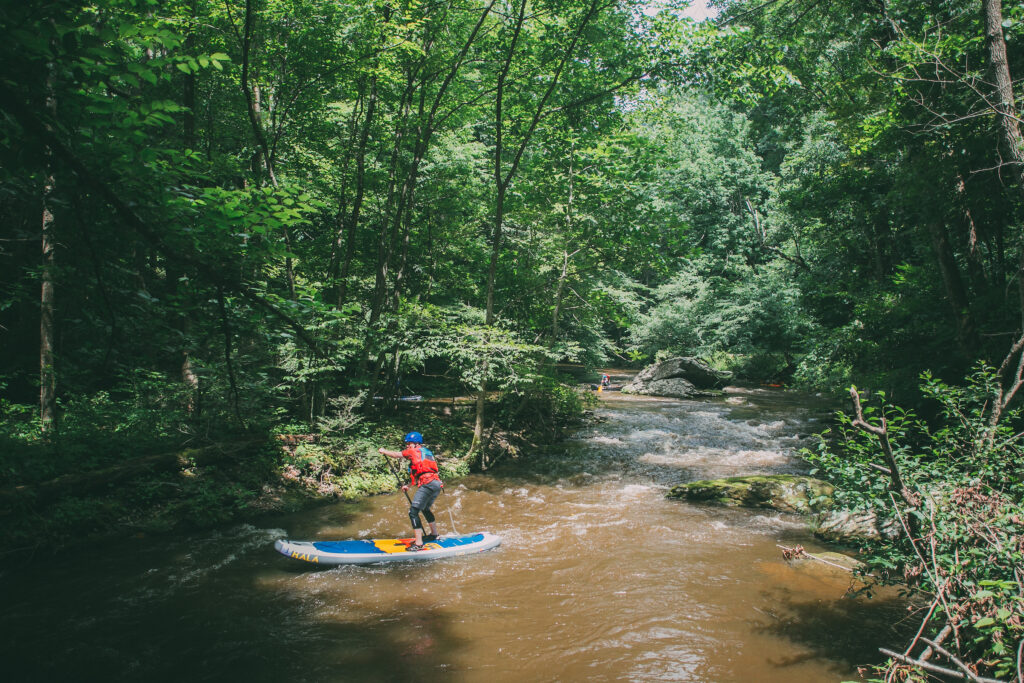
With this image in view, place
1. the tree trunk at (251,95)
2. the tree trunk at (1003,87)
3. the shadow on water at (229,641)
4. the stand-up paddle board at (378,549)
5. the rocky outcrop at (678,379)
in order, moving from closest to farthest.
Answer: the shadow on water at (229,641) → the tree trunk at (1003,87) → the stand-up paddle board at (378,549) → the tree trunk at (251,95) → the rocky outcrop at (678,379)

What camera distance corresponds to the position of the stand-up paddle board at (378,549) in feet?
21.9

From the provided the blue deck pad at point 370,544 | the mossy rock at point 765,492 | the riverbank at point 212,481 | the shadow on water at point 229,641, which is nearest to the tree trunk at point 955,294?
the mossy rock at point 765,492

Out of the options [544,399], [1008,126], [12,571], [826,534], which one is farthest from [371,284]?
[1008,126]

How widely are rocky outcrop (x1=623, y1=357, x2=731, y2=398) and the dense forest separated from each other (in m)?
6.77

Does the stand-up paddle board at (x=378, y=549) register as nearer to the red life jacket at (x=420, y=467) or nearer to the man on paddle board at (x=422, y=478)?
the man on paddle board at (x=422, y=478)

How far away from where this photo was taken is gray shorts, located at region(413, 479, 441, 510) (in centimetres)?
735

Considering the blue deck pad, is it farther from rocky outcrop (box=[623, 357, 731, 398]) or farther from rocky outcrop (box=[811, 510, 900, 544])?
rocky outcrop (box=[623, 357, 731, 398])

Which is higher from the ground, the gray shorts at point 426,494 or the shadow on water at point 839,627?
the gray shorts at point 426,494

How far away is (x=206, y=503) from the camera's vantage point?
8008 mm

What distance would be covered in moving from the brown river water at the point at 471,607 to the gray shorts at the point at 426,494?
0.83 meters

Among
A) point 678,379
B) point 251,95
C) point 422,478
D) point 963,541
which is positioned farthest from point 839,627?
point 678,379

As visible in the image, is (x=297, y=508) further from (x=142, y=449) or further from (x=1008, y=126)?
(x=1008, y=126)

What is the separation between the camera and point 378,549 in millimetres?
6938

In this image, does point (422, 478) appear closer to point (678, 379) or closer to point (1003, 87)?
point (1003, 87)
